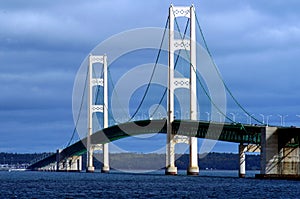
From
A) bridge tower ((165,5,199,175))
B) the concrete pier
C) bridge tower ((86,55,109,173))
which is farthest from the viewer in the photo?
bridge tower ((86,55,109,173))

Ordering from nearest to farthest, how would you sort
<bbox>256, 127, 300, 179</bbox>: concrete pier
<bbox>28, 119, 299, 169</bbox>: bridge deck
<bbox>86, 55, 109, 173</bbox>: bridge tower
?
<bbox>256, 127, 300, 179</bbox>: concrete pier
<bbox>28, 119, 299, 169</bbox>: bridge deck
<bbox>86, 55, 109, 173</bbox>: bridge tower

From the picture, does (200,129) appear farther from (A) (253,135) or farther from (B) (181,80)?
(A) (253,135)

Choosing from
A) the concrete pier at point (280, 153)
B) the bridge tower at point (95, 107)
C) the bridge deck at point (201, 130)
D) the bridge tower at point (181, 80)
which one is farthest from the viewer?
the bridge tower at point (95, 107)

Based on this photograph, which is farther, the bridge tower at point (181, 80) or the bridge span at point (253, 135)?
the bridge tower at point (181, 80)

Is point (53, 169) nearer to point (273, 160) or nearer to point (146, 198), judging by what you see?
point (273, 160)

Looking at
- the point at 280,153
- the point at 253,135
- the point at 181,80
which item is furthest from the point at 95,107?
the point at 280,153

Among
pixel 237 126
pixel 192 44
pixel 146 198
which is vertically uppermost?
pixel 192 44

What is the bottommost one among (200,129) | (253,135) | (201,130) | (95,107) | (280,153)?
(280,153)

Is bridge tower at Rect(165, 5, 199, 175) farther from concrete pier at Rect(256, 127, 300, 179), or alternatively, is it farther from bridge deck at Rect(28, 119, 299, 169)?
concrete pier at Rect(256, 127, 300, 179)

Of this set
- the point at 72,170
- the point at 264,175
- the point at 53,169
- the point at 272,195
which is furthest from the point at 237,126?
the point at 53,169

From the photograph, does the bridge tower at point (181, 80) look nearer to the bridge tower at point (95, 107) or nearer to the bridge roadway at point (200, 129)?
the bridge roadway at point (200, 129)

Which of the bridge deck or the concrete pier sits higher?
the bridge deck
